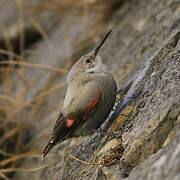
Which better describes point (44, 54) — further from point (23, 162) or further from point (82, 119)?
point (82, 119)

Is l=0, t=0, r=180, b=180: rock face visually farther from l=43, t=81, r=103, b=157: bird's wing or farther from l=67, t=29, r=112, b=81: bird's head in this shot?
l=67, t=29, r=112, b=81: bird's head

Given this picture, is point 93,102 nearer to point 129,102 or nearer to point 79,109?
point 79,109

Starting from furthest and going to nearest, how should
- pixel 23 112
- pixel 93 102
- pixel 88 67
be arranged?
pixel 23 112, pixel 88 67, pixel 93 102

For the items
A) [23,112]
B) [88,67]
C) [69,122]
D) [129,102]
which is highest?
[88,67]

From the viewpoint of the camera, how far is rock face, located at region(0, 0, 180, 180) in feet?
7.37

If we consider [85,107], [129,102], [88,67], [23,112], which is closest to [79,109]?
[85,107]

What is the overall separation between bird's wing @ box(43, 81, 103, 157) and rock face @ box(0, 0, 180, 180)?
10.2 inches

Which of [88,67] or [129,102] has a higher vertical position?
[88,67]

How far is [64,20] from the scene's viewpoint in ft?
23.6

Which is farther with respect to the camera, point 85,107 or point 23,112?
point 23,112

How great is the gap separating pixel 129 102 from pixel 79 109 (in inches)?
16.6

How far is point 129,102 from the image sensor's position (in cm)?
321

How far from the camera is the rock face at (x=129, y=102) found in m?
2.25

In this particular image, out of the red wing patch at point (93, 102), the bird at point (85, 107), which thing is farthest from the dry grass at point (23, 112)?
the red wing patch at point (93, 102)
